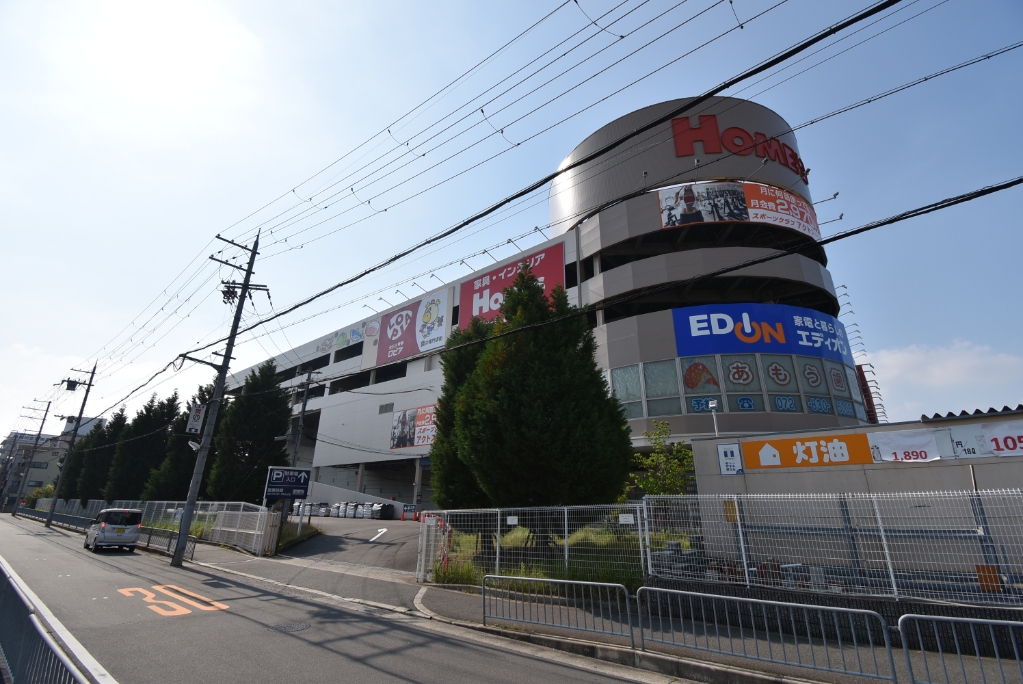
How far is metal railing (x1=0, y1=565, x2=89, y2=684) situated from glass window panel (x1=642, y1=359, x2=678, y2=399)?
24.2 meters

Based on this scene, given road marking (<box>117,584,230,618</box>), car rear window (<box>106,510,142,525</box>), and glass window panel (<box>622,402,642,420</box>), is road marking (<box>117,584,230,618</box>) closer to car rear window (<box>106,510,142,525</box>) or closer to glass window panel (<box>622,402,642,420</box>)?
car rear window (<box>106,510,142,525</box>)

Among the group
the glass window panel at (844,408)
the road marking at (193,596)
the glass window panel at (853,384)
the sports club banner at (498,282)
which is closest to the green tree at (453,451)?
Result: the road marking at (193,596)

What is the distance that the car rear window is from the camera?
19.8 metres

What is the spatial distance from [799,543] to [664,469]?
420 inches

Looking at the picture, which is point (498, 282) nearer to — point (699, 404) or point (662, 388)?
point (662, 388)

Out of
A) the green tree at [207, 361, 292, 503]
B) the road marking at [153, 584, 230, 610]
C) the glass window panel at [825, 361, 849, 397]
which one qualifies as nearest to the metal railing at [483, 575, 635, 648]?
the road marking at [153, 584, 230, 610]

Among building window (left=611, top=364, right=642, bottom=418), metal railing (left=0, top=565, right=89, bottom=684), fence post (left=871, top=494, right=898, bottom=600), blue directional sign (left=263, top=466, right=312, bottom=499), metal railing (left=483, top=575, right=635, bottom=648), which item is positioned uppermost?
building window (left=611, top=364, right=642, bottom=418)

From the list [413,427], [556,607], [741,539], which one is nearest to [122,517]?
[556,607]

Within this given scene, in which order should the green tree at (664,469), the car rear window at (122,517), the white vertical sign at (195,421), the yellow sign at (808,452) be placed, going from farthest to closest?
1. the white vertical sign at (195,421)
2. the car rear window at (122,517)
3. the green tree at (664,469)
4. the yellow sign at (808,452)

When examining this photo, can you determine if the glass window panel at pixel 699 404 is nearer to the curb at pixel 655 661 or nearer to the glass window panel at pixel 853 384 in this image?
the glass window panel at pixel 853 384

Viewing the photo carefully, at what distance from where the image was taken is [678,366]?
2555 centimetres

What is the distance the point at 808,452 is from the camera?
530 inches

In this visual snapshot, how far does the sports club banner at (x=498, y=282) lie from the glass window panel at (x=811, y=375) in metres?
13.8

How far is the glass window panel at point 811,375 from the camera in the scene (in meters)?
24.5
